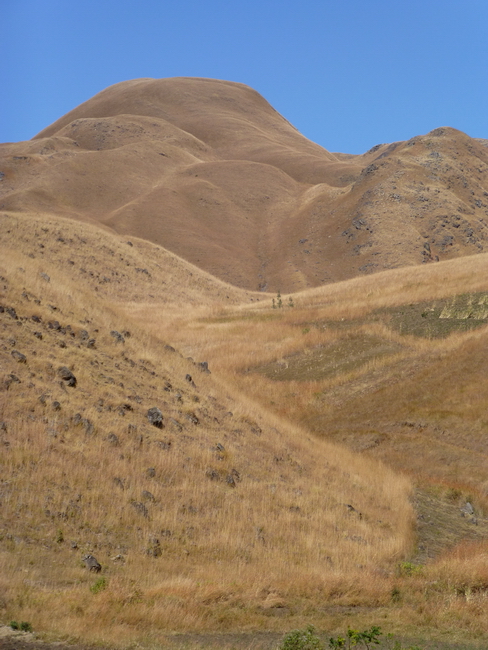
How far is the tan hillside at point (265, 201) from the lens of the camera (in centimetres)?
8162

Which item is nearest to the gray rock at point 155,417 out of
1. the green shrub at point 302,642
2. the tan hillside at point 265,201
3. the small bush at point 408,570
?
the small bush at point 408,570

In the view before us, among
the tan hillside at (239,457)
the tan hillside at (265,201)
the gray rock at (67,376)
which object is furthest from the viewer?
the tan hillside at (265,201)

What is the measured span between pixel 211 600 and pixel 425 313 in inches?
855

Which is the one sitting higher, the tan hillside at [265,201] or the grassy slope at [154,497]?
the tan hillside at [265,201]

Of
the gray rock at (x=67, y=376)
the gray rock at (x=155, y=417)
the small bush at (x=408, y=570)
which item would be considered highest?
the gray rock at (x=67, y=376)

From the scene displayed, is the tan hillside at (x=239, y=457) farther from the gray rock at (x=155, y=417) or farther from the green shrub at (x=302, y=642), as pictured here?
the green shrub at (x=302, y=642)

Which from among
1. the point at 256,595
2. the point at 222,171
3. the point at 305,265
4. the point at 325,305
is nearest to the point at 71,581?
the point at 256,595

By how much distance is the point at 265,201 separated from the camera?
106m

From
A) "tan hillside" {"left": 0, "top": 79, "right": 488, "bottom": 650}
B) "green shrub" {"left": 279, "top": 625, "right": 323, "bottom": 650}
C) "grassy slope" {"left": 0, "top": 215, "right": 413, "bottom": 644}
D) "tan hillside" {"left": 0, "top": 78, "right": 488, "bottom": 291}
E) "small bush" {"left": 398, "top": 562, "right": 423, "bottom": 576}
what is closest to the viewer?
"green shrub" {"left": 279, "top": 625, "right": 323, "bottom": 650}

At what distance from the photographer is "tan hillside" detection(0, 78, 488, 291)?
8162cm

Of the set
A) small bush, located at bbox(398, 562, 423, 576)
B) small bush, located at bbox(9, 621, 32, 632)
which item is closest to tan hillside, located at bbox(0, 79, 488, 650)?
small bush, located at bbox(398, 562, 423, 576)

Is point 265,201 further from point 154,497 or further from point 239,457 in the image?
point 154,497

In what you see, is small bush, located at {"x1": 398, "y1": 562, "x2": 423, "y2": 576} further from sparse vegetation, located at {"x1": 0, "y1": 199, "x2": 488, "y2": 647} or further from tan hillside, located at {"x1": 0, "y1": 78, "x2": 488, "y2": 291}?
tan hillside, located at {"x1": 0, "y1": 78, "x2": 488, "y2": 291}

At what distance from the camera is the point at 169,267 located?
56.4m
